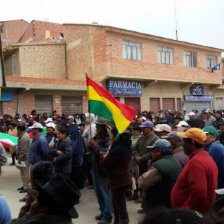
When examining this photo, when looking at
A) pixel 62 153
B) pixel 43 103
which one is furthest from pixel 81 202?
pixel 43 103

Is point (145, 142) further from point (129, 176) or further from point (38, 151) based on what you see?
point (38, 151)

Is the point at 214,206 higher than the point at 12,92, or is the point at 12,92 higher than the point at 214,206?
the point at 12,92

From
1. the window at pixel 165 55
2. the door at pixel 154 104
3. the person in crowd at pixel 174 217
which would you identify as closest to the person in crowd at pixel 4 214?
the person in crowd at pixel 174 217

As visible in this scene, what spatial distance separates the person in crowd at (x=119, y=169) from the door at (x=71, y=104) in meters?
13.0

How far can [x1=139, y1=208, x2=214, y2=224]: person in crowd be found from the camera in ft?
3.43

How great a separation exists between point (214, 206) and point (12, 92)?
14.6 m

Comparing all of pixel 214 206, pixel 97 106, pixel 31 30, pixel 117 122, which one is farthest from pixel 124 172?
pixel 31 30

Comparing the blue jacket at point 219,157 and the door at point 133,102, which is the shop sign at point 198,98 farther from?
the blue jacket at point 219,157

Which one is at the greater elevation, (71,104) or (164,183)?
(71,104)

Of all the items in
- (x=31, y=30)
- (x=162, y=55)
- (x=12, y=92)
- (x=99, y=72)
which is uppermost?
(x=31, y=30)

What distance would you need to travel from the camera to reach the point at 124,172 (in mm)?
3924

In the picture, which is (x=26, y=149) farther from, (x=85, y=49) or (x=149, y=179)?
(x=85, y=49)

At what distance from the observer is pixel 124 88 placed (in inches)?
711

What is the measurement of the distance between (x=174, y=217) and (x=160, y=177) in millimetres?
1950
